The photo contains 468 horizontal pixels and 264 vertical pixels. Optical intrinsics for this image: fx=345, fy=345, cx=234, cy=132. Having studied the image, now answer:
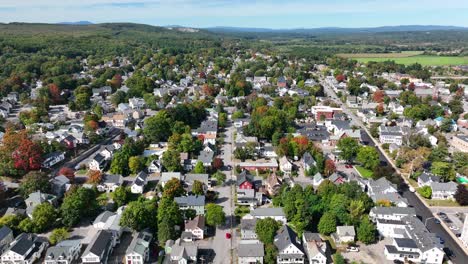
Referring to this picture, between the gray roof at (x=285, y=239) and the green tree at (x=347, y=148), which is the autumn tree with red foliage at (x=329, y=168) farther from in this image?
the gray roof at (x=285, y=239)

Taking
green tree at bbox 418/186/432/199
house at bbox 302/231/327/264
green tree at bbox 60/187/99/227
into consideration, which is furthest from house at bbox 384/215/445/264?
green tree at bbox 60/187/99/227

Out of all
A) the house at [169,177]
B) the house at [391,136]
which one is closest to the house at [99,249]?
the house at [169,177]

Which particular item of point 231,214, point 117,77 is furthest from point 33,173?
point 117,77

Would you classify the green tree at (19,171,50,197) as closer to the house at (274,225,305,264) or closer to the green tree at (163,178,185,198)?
the green tree at (163,178,185,198)

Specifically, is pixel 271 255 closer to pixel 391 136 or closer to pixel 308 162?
pixel 308 162

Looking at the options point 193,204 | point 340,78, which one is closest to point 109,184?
point 193,204

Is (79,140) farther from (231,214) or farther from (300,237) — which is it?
(300,237)
